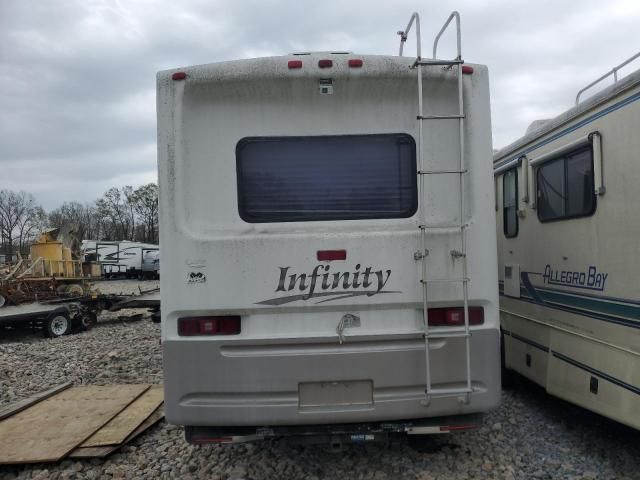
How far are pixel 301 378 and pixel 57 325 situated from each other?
1137cm

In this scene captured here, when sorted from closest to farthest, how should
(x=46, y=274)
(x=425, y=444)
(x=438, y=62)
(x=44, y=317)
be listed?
(x=438, y=62)
(x=425, y=444)
(x=44, y=317)
(x=46, y=274)

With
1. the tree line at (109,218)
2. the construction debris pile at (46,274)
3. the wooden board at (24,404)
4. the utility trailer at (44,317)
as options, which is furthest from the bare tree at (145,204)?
the wooden board at (24,404)

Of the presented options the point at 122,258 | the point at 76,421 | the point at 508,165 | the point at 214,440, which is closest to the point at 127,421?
the point at 76,421

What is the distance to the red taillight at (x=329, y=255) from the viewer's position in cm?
340

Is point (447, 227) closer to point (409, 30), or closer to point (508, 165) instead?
point (409, 30)

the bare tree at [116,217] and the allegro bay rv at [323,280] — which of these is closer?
the allegro bay rv at [323,280]

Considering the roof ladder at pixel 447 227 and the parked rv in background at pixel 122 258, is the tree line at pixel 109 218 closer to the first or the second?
the parked rv in background at pixel 122 258

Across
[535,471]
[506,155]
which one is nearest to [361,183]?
[535,471]

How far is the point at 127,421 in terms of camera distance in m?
5.09

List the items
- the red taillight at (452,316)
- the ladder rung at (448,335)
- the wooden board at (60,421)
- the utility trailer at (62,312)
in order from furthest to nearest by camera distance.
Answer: the utility trailer at (62,312) < the wooden board at (60,421) < the red taillight at (452,316) < the ladder rung at (448,335)

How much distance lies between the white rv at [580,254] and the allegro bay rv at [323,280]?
990mm

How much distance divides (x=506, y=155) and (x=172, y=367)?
4298mm

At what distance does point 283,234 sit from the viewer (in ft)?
11.2

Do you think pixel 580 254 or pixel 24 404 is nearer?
pixel 580 254
